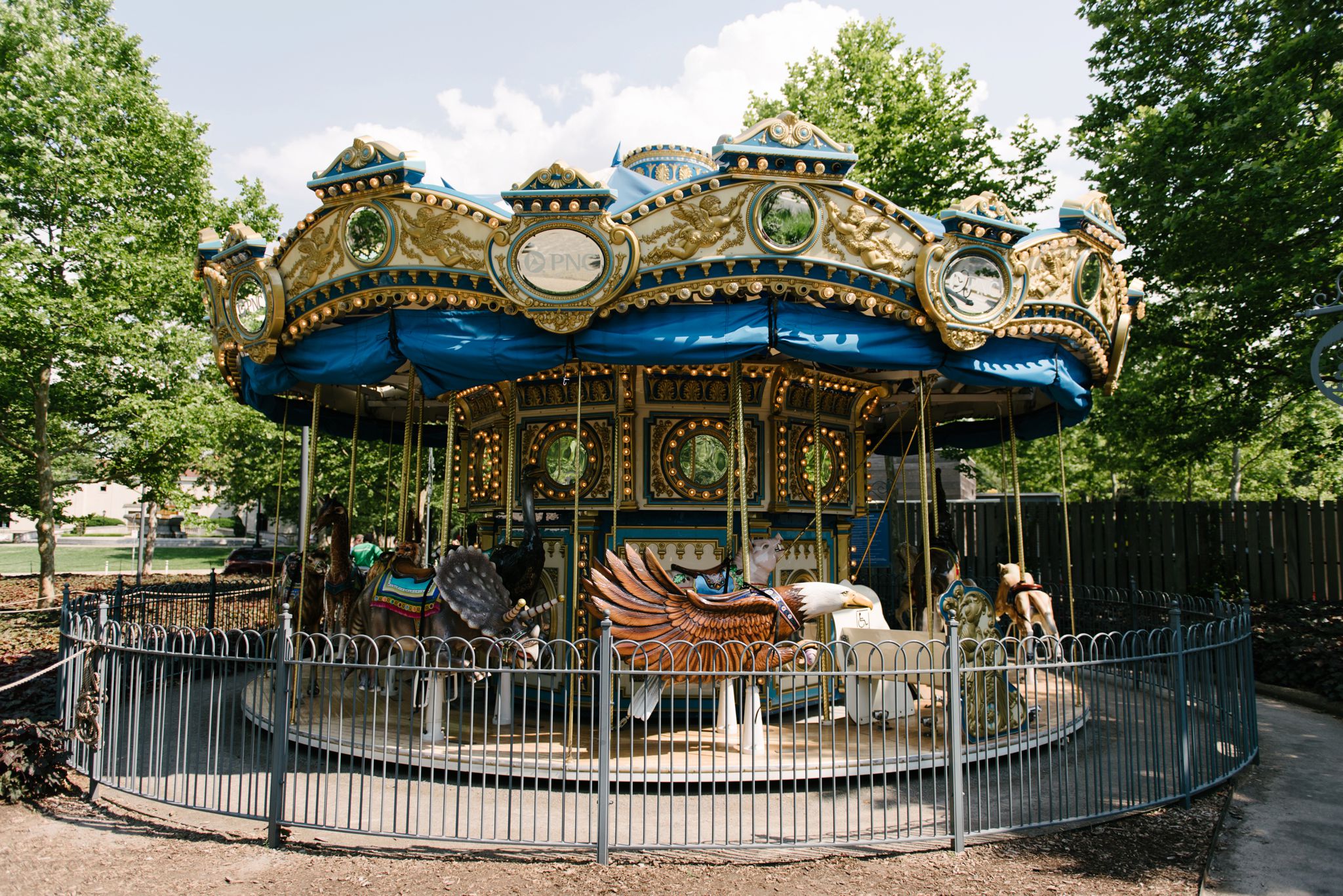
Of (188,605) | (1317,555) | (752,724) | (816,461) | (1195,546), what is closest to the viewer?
(752,724)

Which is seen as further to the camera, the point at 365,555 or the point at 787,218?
the point at 365,555

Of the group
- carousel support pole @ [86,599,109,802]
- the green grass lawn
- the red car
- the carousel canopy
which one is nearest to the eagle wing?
the carousel canopy

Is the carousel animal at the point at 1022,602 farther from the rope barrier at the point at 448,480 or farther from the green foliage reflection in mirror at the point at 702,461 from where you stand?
the rope barrier at the point at 448,480

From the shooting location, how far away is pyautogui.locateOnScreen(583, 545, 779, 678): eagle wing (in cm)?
692

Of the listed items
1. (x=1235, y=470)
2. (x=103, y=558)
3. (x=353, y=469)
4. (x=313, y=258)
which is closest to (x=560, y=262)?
(x=313, y=258)

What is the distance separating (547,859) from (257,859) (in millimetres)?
1796

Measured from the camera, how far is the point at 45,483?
17.8 m

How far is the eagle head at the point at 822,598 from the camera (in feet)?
24.2

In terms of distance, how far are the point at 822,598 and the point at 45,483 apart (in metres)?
17.8

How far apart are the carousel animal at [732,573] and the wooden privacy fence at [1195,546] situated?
5.78 metres

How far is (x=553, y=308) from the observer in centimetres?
698

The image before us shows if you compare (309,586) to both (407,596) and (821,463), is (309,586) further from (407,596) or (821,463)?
(821,463)

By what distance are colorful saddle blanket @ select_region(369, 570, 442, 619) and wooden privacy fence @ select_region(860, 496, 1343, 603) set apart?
7689 millimetres

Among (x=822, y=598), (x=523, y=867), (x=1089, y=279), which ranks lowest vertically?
(x=523, y=867)
